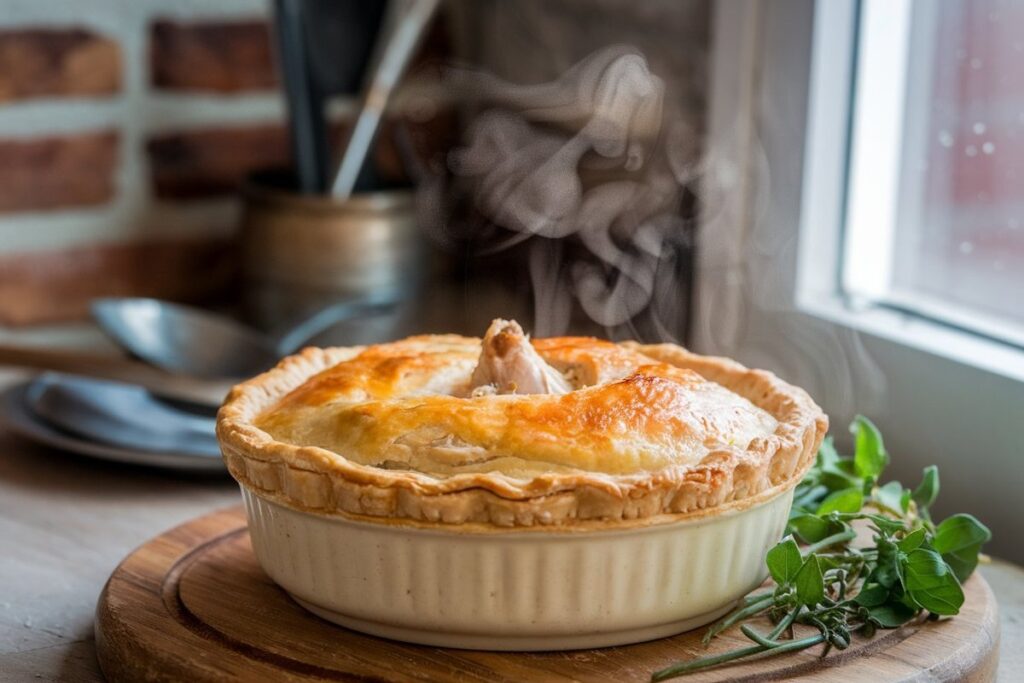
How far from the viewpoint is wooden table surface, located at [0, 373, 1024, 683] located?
0.93m

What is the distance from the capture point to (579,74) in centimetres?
176

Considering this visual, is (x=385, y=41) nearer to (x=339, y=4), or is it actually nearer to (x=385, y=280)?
(x=339, y=4)

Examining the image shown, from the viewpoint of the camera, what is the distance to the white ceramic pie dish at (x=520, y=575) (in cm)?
80

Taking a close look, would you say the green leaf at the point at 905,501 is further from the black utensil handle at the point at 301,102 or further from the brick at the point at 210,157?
the brick at the point at 210,157

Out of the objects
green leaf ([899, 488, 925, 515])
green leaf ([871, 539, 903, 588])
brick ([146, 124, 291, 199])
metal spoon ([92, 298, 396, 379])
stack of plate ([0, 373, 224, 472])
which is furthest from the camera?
brick ([146, 124, 291, 199])

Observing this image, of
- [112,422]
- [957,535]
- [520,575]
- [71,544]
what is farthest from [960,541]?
[112,422]

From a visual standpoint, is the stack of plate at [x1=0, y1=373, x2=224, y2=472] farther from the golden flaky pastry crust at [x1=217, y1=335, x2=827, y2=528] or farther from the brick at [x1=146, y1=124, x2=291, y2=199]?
the brick at [x1=146, y1=124, x2=291, y2=199]

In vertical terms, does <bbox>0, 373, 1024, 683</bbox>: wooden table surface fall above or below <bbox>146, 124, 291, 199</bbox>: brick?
below

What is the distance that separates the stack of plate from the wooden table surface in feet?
0.09

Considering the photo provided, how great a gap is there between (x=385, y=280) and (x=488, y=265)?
0.18 metres

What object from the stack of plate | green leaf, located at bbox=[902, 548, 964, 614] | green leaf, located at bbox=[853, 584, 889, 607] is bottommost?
the stack of plate

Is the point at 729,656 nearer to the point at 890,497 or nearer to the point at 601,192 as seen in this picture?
the point at 890,497

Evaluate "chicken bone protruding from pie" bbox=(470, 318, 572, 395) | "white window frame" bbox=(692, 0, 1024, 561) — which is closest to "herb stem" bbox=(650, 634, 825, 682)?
"chicken bone protruding from pie" bbox=(470, 318, 572, 395)

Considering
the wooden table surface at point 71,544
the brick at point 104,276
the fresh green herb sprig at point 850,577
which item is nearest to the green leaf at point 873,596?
the fresh green herb sprig at point 850,577
